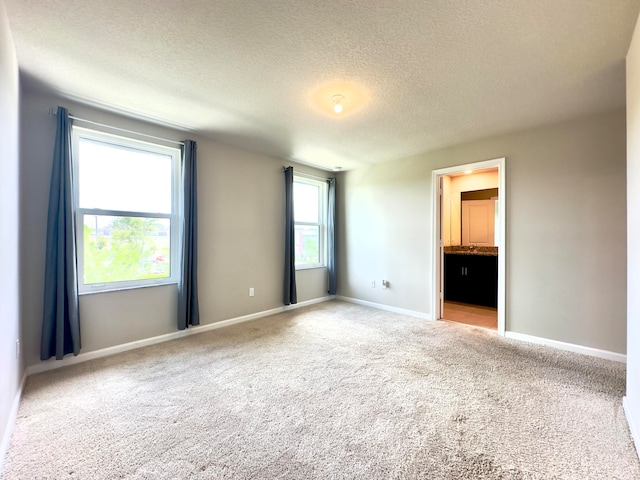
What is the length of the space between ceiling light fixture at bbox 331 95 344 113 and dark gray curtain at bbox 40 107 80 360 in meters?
2.46

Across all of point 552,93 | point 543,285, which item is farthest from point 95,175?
point 543,285

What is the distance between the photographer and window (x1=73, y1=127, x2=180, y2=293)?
2.82 m

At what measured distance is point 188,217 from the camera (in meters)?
3.34

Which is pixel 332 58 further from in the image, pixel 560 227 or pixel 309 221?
pixel 309 221

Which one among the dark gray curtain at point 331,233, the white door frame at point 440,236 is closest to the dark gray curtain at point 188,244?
the dark gray curtain at point 331,233

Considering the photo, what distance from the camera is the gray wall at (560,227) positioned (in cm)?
281

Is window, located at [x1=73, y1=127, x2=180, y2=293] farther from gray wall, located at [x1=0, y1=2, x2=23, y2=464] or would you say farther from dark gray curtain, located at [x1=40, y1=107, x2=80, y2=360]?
gray wall, located at [x1=0, y1=2, x2=23, y2=464]

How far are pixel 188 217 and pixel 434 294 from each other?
138 inches

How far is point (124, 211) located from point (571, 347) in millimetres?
5028

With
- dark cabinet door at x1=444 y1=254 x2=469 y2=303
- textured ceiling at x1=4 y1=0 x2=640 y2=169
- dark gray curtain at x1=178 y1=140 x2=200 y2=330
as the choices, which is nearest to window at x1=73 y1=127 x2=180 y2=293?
dark gray curtain at x1=178 y1=140 x2=200 y2=330

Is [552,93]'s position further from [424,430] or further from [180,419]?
[180,419]

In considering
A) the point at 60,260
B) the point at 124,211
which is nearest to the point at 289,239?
the point at 124,211

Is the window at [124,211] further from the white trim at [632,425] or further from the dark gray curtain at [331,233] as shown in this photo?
the white trim at [632,425]

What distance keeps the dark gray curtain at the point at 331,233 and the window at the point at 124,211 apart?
8.85ft
